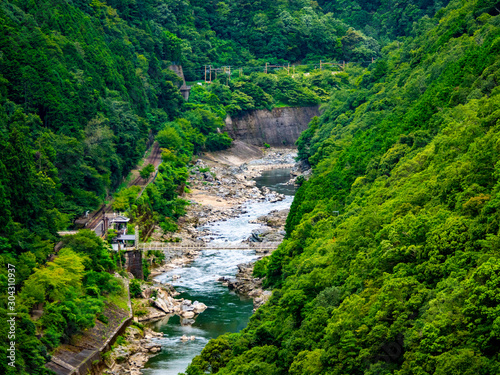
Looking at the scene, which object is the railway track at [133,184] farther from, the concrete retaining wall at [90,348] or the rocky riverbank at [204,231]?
the concrete retaining wall at [90,348]

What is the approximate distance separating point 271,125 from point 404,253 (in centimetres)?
10069

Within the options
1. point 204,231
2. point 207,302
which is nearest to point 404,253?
point 207,302

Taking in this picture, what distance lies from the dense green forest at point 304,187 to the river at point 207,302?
391 centimetres

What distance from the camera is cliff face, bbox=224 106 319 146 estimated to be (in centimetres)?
12912

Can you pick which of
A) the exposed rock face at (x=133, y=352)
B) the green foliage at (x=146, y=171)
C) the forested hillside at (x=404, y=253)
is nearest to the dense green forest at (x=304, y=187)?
the forested hillside at (x=404, y=253)

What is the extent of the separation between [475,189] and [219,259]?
36138 mm

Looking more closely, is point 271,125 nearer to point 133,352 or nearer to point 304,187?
point 304,187

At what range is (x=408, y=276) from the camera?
31.9 metres

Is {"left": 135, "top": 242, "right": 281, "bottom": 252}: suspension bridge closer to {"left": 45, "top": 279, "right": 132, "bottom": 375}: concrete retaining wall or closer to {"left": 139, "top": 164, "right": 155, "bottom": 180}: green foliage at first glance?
{"left": 45, "top": 279, "right": 132, "bottom": 375}: concrete retaining wall

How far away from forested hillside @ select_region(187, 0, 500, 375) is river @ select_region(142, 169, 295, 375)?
3740 mm

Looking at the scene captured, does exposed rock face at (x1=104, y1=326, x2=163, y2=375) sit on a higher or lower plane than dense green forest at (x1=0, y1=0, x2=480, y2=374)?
lower

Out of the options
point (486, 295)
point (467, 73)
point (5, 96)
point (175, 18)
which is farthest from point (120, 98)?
point (486, 295)

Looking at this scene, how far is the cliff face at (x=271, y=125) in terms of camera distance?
12912 cm

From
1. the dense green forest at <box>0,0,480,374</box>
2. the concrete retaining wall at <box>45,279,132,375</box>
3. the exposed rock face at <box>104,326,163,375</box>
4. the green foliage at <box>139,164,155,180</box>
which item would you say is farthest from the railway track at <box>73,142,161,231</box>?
the exposed rock face at <box>104,326,163,375</box>
